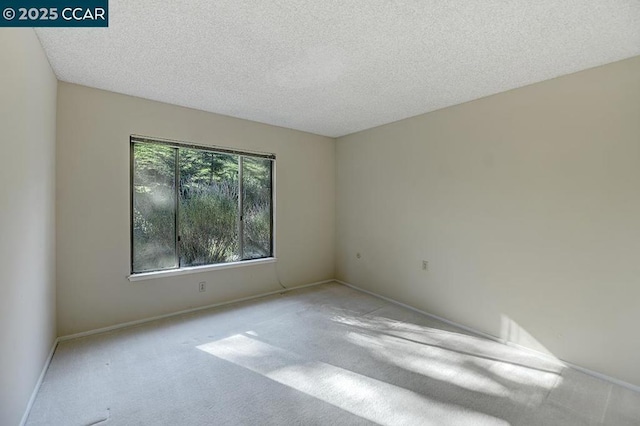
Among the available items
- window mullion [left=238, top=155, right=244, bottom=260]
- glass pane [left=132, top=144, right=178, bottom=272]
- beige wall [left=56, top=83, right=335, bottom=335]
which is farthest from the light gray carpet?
window mullion [left=238, top=155, right=244, bottom=260]

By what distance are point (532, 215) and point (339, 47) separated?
223 centimetres

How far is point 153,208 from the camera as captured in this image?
3.11 m

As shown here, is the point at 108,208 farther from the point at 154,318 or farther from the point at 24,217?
the point at 154,318

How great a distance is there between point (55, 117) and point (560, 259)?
4631 millimetres

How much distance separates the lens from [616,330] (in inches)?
82.3

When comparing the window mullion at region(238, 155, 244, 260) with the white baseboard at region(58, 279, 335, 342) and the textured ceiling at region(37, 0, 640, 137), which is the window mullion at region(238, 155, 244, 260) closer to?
the white baseboard at region(58, 279, 335, 342)

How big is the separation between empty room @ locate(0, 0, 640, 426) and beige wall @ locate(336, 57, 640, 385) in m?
0.02

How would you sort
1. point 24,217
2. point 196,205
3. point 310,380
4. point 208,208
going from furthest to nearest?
point 208,208 < point 196,205 < point 310,380 < point 24,217

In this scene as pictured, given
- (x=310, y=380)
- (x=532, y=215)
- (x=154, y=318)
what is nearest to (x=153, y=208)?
(x=154, y=318)

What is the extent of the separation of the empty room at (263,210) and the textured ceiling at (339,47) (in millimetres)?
20

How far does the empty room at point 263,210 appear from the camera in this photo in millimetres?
Result: 1687

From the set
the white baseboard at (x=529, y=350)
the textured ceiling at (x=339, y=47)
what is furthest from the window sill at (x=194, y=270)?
the textured ceiling at (x=339, y=47)

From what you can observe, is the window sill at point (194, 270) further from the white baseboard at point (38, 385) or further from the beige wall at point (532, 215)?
the beige wall at point (532, 215)

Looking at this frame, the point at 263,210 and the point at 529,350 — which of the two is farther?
the point at 263,210
